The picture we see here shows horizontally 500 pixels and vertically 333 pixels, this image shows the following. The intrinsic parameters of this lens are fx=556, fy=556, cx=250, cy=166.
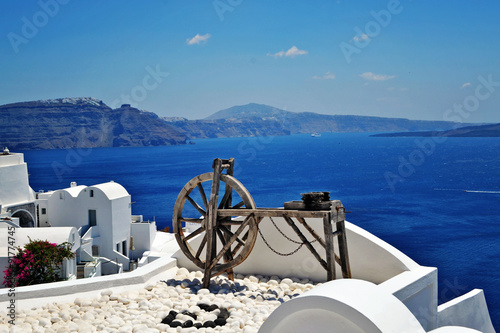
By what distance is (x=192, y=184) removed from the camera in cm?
1130

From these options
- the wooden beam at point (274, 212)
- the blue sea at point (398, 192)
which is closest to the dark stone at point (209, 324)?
the wooden beam at point (274, 212)

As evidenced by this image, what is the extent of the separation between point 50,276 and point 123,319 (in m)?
6.33

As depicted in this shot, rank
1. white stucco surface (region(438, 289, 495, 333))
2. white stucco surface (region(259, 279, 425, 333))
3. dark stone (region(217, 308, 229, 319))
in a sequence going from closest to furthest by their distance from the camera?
white stucco surface (region(259, 279, 425, 333)) < dark stone (region(217, 308, 229, 319)) < white stucco surface (region(438, 289, 495, 333))

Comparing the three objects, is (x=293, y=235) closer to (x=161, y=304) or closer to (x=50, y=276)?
(x=161, y=304)

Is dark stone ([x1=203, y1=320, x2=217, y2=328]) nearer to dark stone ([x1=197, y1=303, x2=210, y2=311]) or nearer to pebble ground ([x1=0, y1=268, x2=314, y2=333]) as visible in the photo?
pebble ground ([x1=0, y1=268, x2=314, y2=333])

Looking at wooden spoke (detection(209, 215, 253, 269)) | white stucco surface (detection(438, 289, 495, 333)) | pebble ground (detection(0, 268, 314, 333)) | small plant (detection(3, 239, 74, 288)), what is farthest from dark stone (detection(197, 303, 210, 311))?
small plant (detection(3, 239, 74, 288))

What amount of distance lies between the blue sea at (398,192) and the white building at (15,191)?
28.9 m

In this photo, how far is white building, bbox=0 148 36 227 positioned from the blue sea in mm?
28888

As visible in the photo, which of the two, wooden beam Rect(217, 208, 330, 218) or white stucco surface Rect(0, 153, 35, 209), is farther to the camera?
white stucco surface Rect(0, 153, 35, 209)

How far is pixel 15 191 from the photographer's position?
29.7 meters

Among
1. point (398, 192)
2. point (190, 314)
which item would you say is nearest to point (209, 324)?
point (190, 314)

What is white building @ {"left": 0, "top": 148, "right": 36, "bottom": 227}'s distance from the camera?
29.1m

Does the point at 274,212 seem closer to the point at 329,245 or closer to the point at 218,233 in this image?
the point at 329,245

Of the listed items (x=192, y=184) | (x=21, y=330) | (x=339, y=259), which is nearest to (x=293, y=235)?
(x=339, y=259)
